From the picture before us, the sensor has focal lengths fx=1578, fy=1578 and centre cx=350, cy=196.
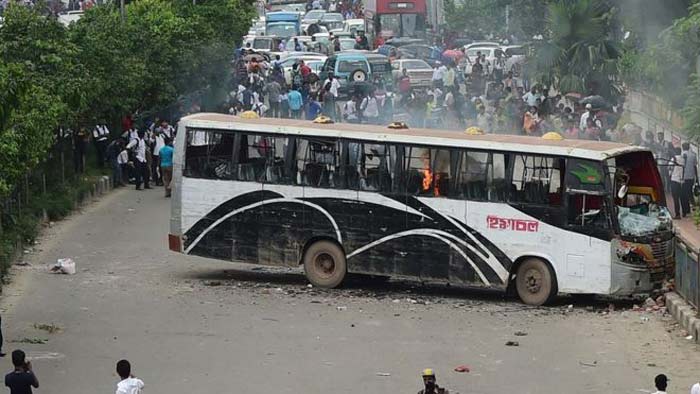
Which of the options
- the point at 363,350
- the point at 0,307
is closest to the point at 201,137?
the point at 0,307

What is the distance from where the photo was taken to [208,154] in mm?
24828

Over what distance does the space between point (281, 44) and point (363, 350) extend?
4838cm

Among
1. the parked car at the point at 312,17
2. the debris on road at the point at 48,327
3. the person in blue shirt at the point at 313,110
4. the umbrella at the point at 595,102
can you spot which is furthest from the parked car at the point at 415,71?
the debris on road at the point at 48,327

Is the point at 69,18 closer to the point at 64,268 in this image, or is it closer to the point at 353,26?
the point at 353,26

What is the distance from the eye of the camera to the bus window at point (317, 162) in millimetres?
23984

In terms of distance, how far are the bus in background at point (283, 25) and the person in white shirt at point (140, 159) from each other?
3491cm

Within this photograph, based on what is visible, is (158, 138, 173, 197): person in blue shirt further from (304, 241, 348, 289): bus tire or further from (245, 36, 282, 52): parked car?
(245, 36, 282, 52): parked car

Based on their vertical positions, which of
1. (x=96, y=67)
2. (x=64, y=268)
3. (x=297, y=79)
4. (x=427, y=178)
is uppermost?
(x=96, y=67)

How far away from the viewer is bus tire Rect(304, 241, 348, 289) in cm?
2398

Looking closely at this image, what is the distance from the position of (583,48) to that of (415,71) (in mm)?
14899

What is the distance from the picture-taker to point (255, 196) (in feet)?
80.1

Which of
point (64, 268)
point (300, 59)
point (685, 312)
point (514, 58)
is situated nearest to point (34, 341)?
point (64, 268)

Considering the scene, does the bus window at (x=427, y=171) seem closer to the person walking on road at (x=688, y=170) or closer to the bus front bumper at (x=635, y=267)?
the bus front bumper at (x=635, y=267)

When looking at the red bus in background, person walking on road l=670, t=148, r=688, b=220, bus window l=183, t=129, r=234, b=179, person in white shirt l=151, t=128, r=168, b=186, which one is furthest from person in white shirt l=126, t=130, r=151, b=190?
the red bus in background
